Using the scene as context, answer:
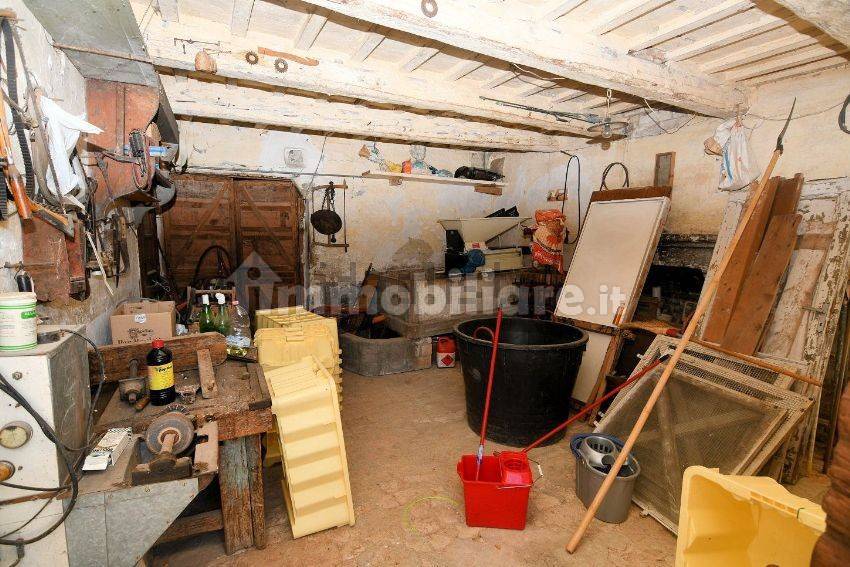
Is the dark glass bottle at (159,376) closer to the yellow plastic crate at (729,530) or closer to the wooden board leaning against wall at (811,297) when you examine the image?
the yellow plastic crate at (729,530)

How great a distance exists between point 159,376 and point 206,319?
1.03 metres

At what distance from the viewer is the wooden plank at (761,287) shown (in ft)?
Answer: 8.97

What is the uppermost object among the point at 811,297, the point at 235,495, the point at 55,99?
the point at 55,99

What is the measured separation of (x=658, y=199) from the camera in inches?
141

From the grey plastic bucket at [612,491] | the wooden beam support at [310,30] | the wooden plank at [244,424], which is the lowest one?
the grey plastic bucket at [612,491]

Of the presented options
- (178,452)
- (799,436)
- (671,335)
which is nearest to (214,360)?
(178,452)

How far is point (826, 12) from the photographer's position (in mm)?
1750

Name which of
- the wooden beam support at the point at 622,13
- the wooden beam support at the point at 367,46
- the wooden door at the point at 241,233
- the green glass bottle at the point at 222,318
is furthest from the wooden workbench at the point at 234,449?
the wooden door at the point at 241,233

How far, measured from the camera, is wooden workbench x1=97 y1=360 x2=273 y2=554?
1.80 meters

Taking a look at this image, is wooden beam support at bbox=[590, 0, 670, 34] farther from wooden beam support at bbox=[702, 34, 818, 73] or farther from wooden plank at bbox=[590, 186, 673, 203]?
wooden plank at bbox=[590, 186, 673, 203]

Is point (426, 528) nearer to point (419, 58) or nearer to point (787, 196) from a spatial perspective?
point (419, 58)

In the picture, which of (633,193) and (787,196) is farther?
(633,193)

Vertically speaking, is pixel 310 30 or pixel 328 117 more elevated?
pixel 310 30

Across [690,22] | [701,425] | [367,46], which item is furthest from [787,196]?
[367,46]
